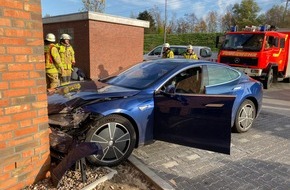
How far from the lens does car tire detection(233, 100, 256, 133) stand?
5035 millimetres

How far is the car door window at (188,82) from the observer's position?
4.14 m

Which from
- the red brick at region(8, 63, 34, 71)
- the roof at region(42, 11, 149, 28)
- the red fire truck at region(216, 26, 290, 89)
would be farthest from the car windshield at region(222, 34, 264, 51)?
the red brick at region(8, 63, 34, 71)

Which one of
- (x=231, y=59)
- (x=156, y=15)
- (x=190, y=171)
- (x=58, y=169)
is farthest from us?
(x=156, y=15)

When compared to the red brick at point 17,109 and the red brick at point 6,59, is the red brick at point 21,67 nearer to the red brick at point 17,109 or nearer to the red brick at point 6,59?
the red brick at point 6,59

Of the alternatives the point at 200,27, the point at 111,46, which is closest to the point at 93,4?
the point at 111,46

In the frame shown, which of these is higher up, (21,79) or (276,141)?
(21,79)

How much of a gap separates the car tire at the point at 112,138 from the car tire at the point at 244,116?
7.70 ft

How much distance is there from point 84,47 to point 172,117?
9.45 m

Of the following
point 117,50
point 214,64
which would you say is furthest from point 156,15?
point 214,64

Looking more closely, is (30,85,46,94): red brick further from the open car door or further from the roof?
the roof

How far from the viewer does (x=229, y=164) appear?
388 cm

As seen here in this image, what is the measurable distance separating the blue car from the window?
0.45m

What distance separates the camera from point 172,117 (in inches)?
145

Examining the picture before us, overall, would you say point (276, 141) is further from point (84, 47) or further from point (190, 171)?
point (84, 47)
